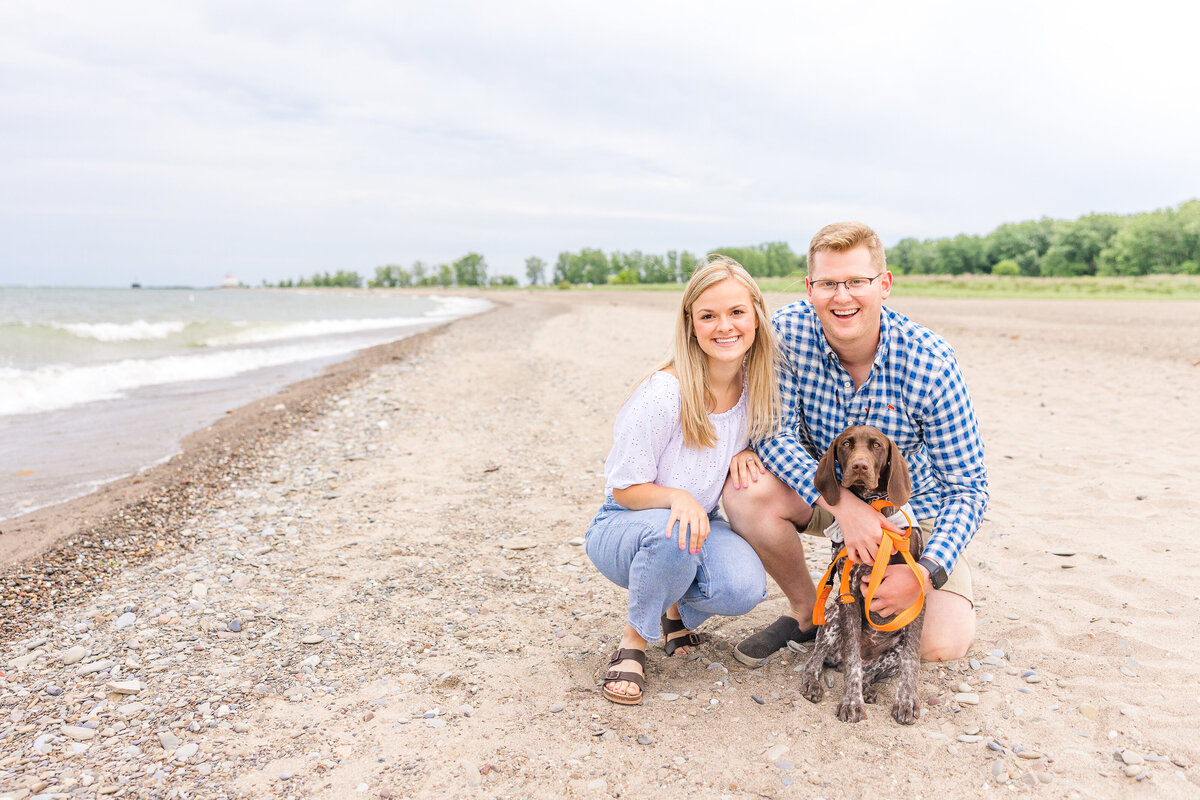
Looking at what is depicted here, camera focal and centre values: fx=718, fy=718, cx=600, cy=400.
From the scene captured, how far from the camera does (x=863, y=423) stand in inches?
143

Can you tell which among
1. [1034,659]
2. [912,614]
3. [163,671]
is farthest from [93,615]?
[1034,659]

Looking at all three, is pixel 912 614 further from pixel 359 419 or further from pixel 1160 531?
pixel 359 419

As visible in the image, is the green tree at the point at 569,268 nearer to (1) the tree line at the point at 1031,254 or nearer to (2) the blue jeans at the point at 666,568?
(1) the tree line at the point at 1031,254

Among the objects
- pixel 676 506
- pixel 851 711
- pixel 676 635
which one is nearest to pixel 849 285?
pixel 676 506

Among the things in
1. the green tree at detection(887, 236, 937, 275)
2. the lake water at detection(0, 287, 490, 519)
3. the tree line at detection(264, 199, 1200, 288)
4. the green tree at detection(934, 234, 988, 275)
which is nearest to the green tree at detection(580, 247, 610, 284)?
the tree line at detection(264, 199, 1200, 288)

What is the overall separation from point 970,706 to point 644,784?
1.56 meters

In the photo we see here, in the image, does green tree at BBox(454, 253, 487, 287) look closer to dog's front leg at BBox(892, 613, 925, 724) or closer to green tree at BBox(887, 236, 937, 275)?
green tree at BBox(887, 236, 937, 275)

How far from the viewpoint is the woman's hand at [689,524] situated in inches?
132

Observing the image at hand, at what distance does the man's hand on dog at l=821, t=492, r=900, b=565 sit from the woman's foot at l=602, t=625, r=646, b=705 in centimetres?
113

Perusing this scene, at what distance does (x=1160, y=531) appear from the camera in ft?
16.6

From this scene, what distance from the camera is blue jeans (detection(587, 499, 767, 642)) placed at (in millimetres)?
3420

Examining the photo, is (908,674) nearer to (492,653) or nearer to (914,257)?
(492,653)

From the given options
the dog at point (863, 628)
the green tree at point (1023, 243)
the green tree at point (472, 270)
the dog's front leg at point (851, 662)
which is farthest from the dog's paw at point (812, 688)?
the green tree at point (472, 270)

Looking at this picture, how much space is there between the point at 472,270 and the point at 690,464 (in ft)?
593
